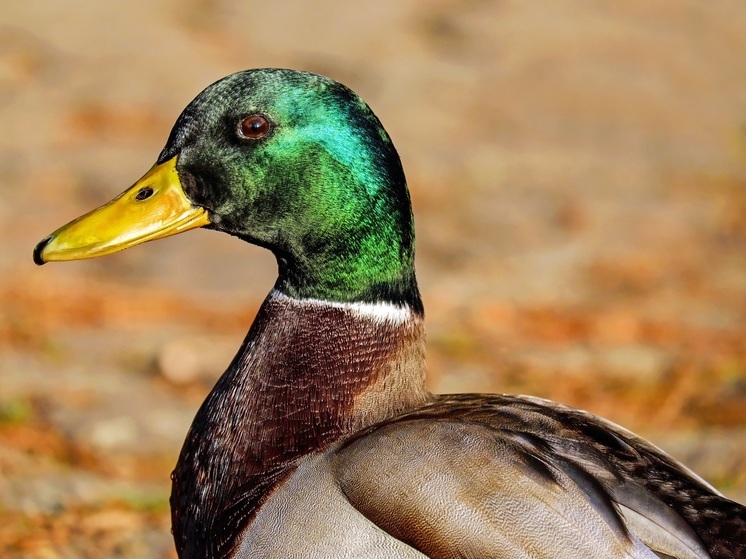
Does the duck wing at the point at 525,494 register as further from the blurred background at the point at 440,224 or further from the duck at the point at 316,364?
the blurred background at the point at 440,224

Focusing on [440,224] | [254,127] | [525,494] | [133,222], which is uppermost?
[254,127]

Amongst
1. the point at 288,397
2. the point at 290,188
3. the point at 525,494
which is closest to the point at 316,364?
the point at 288,397

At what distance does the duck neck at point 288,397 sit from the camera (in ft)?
9.02

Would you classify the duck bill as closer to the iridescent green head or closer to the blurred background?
the iridescent green head

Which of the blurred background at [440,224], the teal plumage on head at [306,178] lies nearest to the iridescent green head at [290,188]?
the teal plumage on head at [306,178]

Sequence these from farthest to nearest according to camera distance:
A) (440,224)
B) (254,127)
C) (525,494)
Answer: (440,224), (254,127), (525,494)

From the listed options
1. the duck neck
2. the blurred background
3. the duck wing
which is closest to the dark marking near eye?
the duck neck

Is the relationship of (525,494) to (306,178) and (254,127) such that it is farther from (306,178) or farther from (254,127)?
(254,127)

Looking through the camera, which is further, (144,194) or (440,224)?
(440,224)

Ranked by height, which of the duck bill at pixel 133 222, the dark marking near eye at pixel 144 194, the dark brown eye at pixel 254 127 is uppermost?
the dark brown eye at pixel 254 127

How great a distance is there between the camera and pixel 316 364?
112 inches

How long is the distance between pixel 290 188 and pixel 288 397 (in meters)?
0.48

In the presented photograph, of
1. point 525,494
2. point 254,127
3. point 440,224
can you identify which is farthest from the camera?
point 440,224

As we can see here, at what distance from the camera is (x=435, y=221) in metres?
6.79
